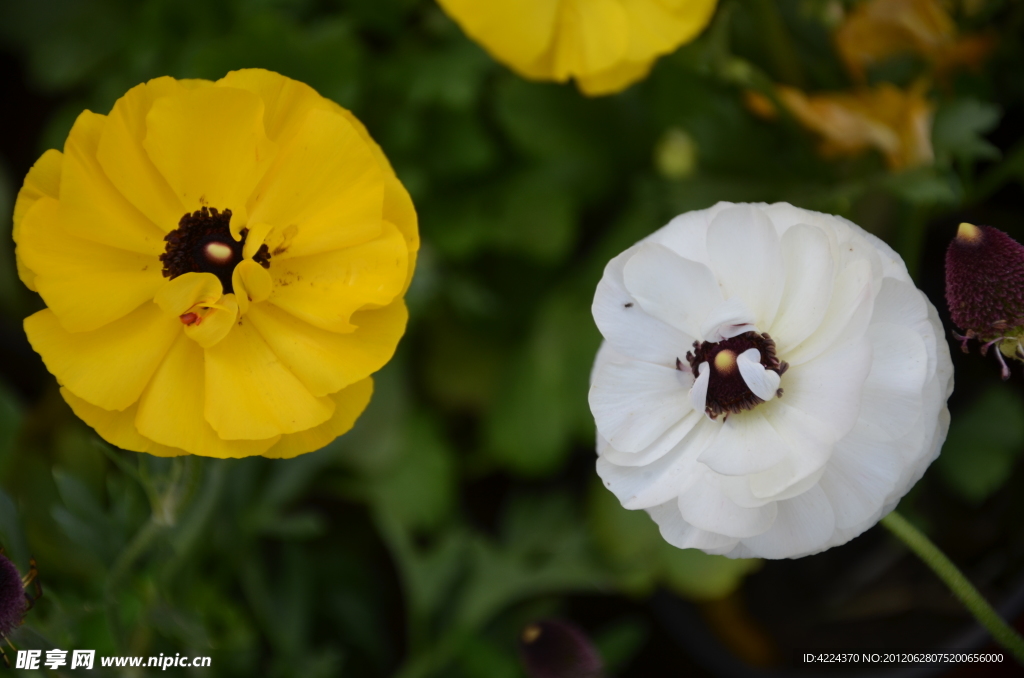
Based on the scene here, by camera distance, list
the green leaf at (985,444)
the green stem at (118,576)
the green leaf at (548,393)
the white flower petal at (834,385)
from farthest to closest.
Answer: the green leaf at (548,393) < the green leaf at (985,444) < the green stem at (118,576) < the white flower petal at (834,385)

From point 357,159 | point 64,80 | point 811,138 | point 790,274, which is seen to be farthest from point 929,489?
point 64,80

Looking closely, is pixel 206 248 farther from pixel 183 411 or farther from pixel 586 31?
pixel 586 31

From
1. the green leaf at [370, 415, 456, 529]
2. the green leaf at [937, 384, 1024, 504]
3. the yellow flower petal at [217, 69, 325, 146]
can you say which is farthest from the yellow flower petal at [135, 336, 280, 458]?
the green leaf at [937, 384, 1024, 504]

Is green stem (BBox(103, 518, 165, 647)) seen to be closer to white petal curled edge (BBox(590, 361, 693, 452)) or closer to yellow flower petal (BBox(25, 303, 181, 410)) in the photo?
yellow flower petal (BBox(25, 303, 181, 410))

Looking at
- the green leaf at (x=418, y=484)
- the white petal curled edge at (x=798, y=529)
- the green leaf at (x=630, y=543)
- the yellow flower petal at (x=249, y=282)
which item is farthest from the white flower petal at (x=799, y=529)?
the green leaf at (x=418, y=484)

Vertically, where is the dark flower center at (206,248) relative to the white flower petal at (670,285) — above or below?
below

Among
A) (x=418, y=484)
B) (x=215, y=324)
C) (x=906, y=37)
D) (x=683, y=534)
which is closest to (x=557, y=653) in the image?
(x=683, y=534)

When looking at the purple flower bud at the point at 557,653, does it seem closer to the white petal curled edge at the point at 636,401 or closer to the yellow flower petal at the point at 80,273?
the white petal curled edge at the point at 636,401
